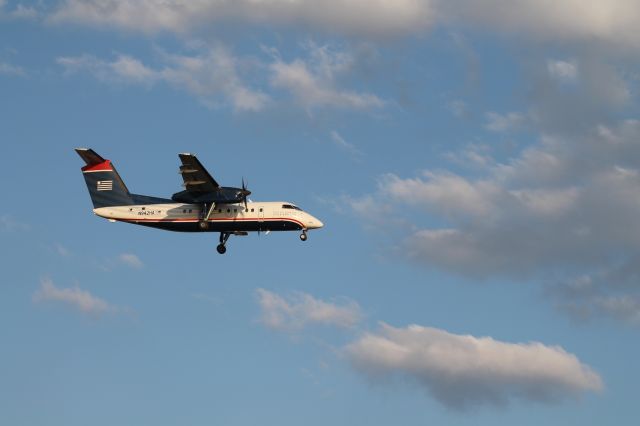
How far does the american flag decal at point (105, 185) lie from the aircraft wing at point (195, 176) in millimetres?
8795

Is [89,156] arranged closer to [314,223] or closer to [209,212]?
[209,212]

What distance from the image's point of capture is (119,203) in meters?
77.4

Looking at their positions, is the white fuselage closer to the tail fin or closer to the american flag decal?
the tail fin

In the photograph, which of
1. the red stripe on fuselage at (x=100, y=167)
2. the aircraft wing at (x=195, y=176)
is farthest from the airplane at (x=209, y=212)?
the red stripe on fuselage at (x=100, y=167)

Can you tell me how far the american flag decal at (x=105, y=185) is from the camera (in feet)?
257

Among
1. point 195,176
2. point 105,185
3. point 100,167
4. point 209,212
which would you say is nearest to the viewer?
point 195,176

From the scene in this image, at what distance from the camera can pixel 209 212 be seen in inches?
2931

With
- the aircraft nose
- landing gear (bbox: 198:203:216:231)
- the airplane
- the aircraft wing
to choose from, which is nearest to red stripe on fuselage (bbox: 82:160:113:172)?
the airplane

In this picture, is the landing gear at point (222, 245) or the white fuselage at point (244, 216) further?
the landing gear at point (222, 245)

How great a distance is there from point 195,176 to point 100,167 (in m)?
12.2

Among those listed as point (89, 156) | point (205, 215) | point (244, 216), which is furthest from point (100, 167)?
point (244, 216)

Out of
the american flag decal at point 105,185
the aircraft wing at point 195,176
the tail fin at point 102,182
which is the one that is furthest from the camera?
the american flag decal at point 105,185

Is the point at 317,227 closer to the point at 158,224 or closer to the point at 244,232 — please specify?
the point at 244,232

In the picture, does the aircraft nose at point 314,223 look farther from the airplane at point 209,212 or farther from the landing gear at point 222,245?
the landing gear at point 222,245
